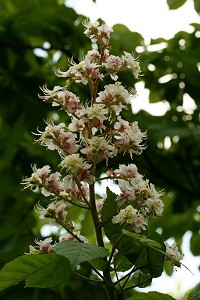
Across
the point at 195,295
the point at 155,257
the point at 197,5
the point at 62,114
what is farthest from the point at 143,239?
the point at 62,114

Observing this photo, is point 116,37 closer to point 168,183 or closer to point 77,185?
point 168,183

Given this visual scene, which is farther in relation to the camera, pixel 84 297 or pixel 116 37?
pixel 84 297

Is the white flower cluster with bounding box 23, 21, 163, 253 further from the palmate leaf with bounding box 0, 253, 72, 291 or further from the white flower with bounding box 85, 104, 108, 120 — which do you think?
the palmate leaf with bounding box 0, 253, 72, 291

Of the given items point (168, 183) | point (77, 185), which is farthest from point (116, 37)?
point (77, 185)

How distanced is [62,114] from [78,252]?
2.65m

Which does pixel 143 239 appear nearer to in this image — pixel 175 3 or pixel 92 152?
pixel 92 152

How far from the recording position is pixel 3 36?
11.8 ft

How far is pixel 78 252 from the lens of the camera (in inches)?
51.7

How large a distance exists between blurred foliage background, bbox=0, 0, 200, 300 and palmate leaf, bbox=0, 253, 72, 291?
1.87 meters

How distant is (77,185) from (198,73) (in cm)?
204

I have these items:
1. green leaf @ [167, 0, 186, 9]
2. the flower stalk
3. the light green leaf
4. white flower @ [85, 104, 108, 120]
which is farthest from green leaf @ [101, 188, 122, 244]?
green leaf @ [167, 0, 186, 9]

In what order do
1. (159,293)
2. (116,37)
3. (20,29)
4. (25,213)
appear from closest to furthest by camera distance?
(159,293) → (116,37) → (20,29) → (25,213)

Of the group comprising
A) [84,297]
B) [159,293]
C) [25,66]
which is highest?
[25,66]

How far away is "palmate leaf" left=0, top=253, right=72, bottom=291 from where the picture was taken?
4.33ft
